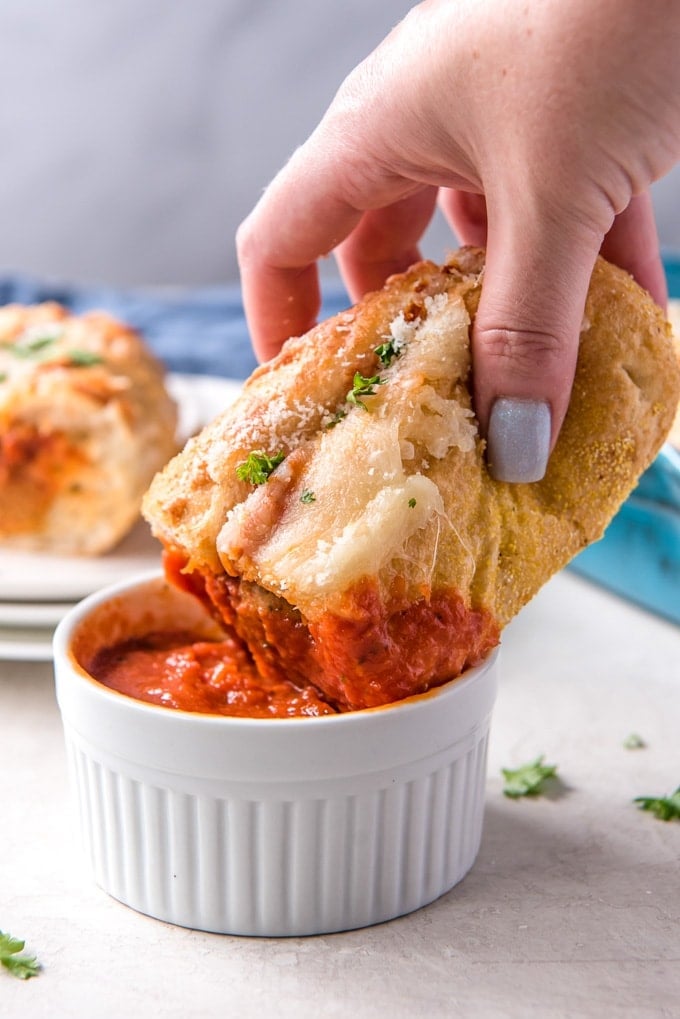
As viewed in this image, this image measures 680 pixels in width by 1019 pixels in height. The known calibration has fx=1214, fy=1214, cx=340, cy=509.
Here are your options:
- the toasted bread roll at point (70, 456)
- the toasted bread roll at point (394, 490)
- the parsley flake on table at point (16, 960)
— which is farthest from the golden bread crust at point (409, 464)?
the toasted bread roll at point (70, 456)

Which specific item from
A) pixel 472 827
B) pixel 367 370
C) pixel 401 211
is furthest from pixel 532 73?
pixel 472 827

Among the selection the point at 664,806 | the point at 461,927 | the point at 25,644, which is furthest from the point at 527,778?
the point at 25,644

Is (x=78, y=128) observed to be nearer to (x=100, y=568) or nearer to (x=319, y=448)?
(x=100, y=568)

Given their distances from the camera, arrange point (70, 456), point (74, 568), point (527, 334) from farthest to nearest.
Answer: point (70, 456)
point (74, 568)
point (527, 334)

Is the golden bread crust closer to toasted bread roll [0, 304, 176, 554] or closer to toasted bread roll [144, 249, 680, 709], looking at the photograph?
toasted bread roll [144, 249, 680, 709]

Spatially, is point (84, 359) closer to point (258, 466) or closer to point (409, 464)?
point (258, 466)

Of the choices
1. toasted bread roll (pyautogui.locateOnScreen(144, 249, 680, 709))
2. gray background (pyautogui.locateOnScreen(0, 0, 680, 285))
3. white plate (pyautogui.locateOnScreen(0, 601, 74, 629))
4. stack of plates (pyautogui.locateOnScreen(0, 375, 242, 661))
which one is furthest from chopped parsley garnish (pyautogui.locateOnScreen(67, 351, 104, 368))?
gray background (pyautogui.locateOnScreen(0, 0, 680, 285))
